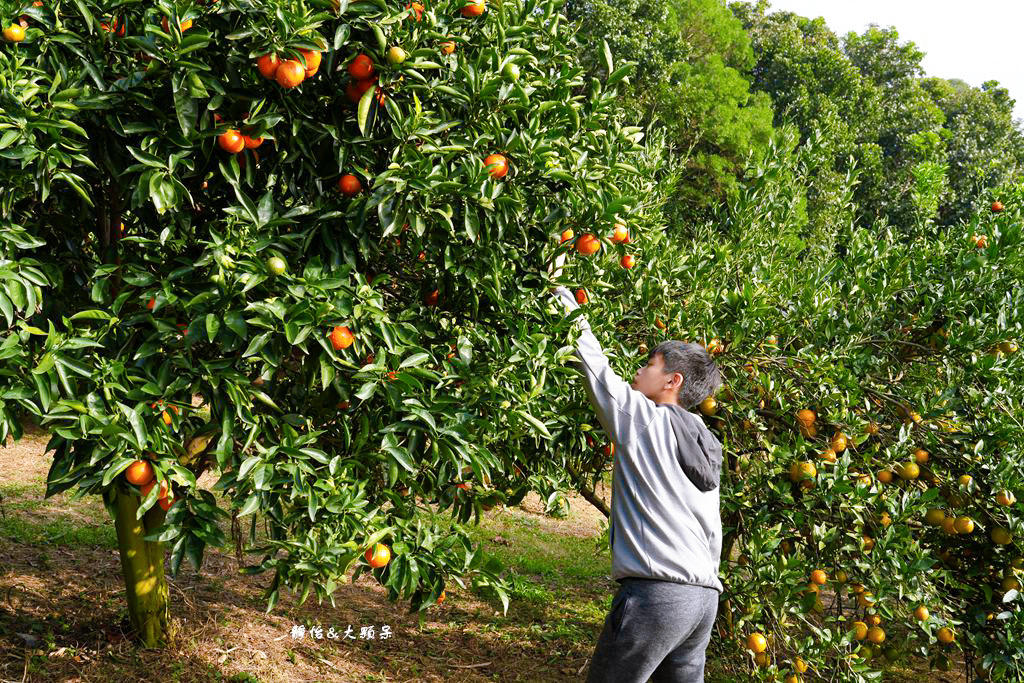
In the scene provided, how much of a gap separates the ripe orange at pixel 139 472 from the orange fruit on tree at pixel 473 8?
5.38ft

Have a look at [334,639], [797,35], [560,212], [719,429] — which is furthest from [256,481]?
[797,35]

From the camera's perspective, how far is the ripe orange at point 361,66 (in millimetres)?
2357

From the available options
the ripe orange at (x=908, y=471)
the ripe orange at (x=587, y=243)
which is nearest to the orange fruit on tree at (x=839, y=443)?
the ripe orange at (x=908, y=471)

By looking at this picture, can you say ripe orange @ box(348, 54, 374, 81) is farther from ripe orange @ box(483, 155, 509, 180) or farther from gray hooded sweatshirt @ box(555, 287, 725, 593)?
gray hooded sweatshirt @ box(555, 287, 725, 593)

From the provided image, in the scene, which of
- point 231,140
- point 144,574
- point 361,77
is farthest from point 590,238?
point 144,574

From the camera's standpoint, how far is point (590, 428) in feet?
10.6

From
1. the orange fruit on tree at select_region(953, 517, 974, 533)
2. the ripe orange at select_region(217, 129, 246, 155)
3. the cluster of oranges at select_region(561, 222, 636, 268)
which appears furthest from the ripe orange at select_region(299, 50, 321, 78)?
the orange fruit on tree at select_region(953, 517, 974, 533)

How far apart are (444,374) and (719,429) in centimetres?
160

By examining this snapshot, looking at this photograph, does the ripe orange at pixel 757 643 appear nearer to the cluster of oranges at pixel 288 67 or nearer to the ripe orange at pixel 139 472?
the ripe orange at pixel 139 472

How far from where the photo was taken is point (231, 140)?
2.35m

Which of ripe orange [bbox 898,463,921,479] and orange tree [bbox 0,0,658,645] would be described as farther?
ripe orange [bbox 898,463,921,479]

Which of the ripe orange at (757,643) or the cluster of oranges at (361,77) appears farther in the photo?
→ the ripe orange at (757,643)

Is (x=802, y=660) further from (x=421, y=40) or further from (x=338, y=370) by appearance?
(x=421, y=40)

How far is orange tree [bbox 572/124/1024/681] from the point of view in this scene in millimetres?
3389
